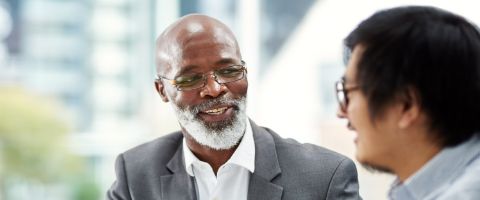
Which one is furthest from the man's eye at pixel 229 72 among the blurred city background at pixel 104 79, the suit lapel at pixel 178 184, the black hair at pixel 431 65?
the blurred city background at pixel 104 79

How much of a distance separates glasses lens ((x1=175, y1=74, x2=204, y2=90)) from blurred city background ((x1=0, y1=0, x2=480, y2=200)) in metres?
2.04

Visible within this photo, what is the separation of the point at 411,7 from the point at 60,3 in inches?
131

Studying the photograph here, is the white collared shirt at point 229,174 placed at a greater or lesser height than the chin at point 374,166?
lesser

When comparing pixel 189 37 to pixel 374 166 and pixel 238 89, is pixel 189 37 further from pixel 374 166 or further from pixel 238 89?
pixel 374 166

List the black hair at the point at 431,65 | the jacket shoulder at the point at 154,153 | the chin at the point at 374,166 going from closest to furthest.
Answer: the black hair at the point at 431,65 < the chin at the point at 374,166 < the jacket shoulder at the point at 154,153

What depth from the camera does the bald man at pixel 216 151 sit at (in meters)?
1.79

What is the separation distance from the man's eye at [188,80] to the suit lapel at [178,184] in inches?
9.0

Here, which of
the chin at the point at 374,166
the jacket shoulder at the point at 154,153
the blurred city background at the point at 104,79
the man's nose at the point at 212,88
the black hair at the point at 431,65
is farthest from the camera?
the blurred city background at the point at 104,79

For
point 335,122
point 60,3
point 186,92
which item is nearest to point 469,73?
point 186,92

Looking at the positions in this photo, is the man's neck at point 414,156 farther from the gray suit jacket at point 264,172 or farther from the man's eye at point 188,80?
the man's eye at point 188,80

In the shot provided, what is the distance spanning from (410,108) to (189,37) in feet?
2.82

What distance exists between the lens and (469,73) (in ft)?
3.53

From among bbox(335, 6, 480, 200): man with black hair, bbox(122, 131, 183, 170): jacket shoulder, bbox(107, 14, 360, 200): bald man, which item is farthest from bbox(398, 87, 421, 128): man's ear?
bbox(122, 131, 183, 170): jacket shoulder

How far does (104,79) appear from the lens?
4.34m
